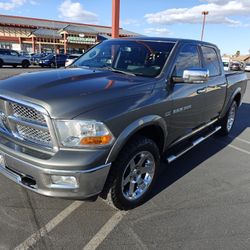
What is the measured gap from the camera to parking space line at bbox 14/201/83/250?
9.00ft

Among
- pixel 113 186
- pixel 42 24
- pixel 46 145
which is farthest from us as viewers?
pixel 42 24

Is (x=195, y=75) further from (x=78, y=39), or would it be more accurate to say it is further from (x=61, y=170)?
(x=78, y=39)

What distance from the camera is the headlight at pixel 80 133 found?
260 cm

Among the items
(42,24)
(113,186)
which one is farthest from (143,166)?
(42,24)

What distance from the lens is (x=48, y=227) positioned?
301cm

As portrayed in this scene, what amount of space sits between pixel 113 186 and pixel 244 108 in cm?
856

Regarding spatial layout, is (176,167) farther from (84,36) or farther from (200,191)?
(84,36)

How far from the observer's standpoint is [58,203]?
137 inches

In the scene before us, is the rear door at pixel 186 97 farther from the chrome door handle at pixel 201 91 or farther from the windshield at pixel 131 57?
the windshield at pixel 131 57

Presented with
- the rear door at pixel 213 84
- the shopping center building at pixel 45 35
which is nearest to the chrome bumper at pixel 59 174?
the rear door at pixel 213 84

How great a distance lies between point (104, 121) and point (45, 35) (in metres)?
57.3

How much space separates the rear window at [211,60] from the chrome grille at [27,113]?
3.23 meters

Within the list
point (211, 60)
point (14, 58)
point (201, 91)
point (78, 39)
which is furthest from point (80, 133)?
point (78, 39)

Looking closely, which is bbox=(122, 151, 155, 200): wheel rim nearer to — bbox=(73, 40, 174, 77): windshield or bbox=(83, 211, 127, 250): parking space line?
bbox=(83, 211, 127, 250): parking space line
